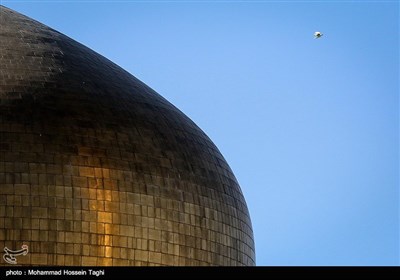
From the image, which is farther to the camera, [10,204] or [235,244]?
[235,244]

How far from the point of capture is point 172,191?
71875 mm

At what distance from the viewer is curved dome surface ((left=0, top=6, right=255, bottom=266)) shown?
224 ft

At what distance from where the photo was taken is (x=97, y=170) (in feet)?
229

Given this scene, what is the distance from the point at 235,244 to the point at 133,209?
5.97m

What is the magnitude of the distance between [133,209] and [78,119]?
364 cm

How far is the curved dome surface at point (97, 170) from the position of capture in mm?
68375
